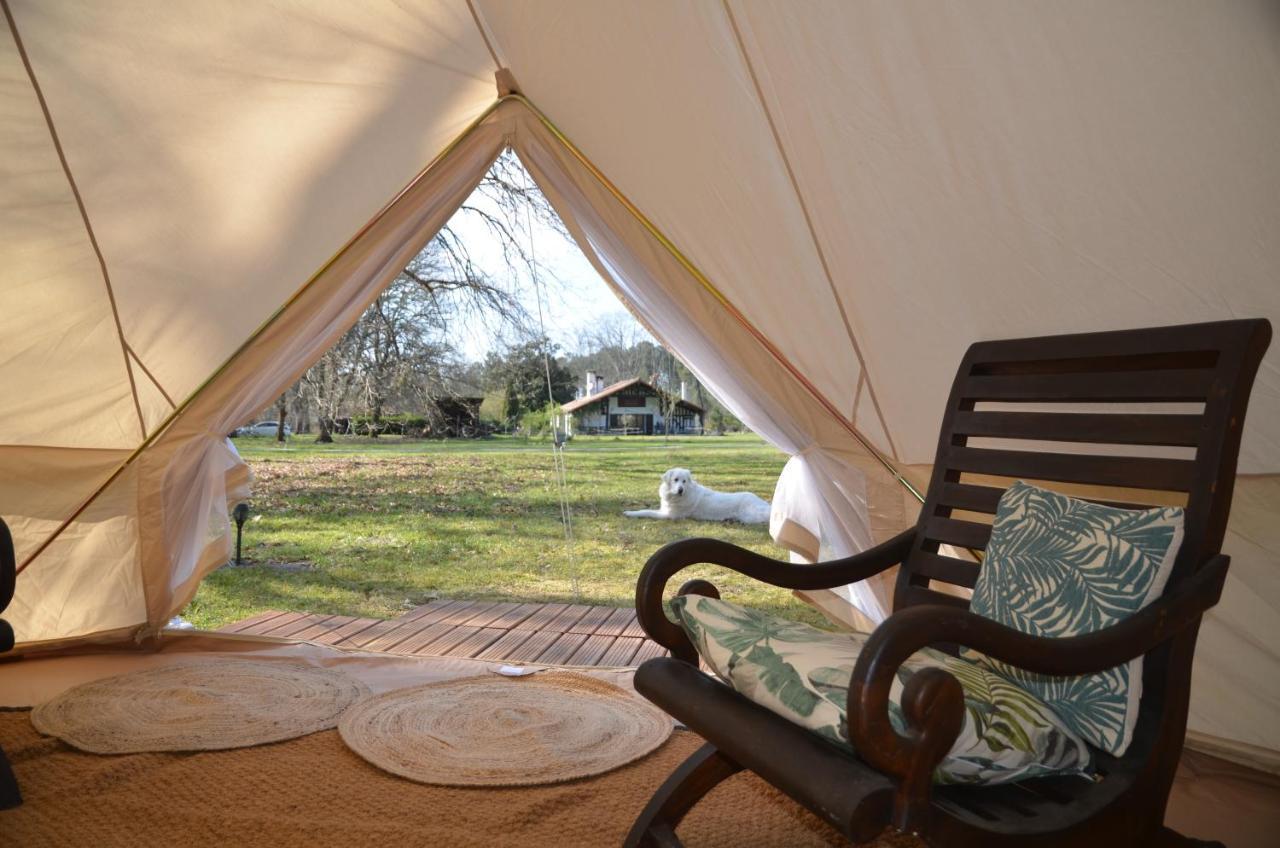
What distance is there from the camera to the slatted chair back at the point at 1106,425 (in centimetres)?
147

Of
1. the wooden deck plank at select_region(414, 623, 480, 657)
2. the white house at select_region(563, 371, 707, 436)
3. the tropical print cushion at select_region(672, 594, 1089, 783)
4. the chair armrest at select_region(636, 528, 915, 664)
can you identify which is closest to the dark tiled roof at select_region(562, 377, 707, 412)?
the white house at select_region(563, 371, 707, 436)

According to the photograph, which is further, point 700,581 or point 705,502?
point 705,502

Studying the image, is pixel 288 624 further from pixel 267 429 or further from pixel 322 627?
pixel 267 429

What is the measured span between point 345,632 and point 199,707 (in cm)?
99

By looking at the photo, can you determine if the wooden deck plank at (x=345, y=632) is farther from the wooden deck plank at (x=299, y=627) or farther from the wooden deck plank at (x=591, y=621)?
the wooden deck plank at (x=591, y=621)

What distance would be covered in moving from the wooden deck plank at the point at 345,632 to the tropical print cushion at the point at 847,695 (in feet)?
7.36

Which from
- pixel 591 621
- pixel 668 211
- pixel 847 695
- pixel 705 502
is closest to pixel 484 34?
pixel 668 211

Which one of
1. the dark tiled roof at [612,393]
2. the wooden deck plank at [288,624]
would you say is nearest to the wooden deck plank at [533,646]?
the wooden deck plank at [288,624]

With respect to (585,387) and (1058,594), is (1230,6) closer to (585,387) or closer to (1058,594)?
(1058,594)

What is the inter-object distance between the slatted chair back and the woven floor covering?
24.9 inches

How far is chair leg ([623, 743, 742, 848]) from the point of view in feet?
5.54

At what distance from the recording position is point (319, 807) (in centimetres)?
203

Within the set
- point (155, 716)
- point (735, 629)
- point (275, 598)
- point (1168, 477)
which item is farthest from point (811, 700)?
point (275, 598)

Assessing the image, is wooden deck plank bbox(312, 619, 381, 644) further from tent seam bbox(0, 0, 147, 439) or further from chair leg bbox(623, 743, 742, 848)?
chair leg bbox(623, 743, 742, 848)
